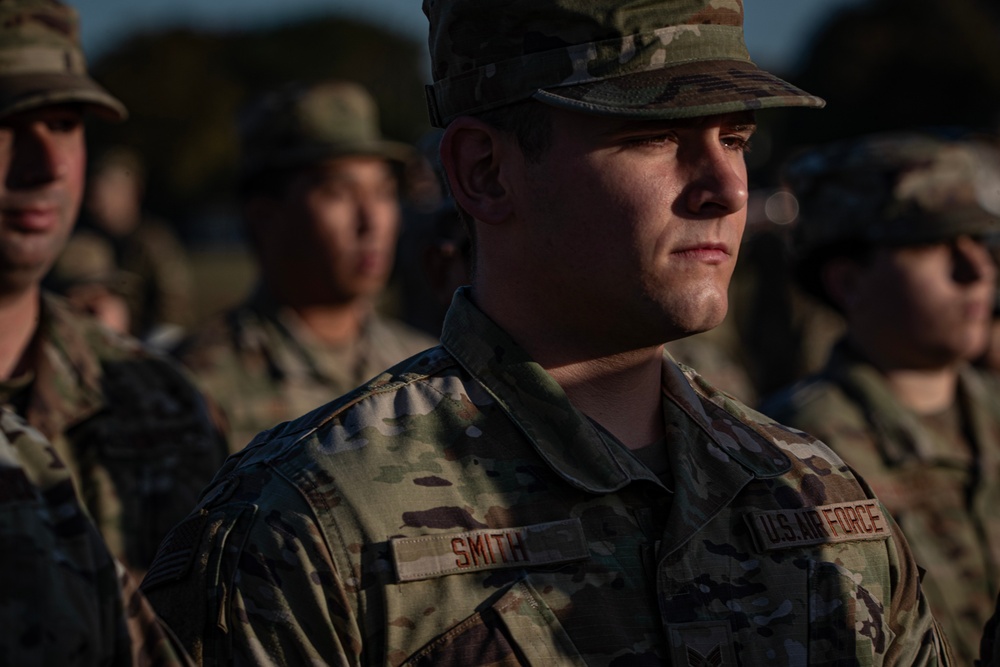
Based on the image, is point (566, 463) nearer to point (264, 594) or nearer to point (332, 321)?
point (264, 594)

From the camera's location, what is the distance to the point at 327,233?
6191 millimetres

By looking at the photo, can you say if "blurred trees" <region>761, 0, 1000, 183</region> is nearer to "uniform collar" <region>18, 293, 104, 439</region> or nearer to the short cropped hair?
"uniform collar" <region>18, 293, 104, 439</region>

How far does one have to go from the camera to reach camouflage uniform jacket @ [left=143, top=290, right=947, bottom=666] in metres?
2.28

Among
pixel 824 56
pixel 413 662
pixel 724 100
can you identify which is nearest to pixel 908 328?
pixel 724 100

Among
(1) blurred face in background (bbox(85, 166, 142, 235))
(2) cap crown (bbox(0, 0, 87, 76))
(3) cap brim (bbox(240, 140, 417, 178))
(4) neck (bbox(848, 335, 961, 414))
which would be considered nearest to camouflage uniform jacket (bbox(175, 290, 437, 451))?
(3) cap brim (bbox(240, 140, 417, 178))

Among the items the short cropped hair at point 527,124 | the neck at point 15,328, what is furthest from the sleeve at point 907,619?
the neck at point 15,328

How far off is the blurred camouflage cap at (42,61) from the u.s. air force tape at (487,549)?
2.32 m

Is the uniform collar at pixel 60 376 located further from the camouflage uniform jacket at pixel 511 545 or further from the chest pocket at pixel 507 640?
the chest pocket at pixel 507 640

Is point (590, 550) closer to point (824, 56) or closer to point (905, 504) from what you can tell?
point (905, 504)

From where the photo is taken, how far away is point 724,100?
2.41 meters

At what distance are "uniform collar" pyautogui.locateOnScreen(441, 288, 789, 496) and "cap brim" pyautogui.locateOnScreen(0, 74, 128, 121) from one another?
187cm

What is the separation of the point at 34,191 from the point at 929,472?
3214 millimetres

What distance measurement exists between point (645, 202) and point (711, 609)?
726mm

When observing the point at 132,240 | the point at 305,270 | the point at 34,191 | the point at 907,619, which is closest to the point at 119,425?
the point at 34,191
